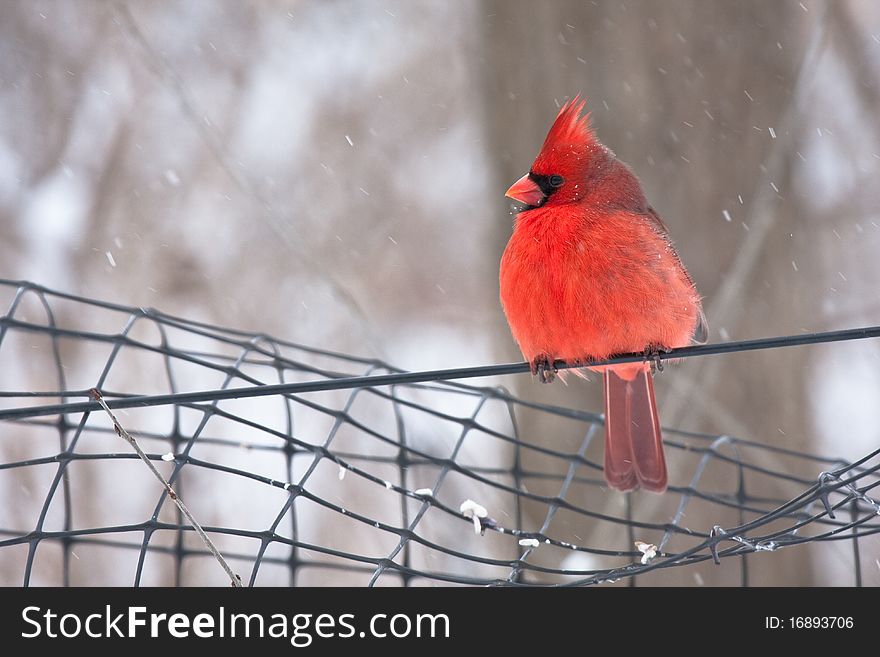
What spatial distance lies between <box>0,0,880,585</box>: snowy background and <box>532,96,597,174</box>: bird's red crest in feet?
2.59

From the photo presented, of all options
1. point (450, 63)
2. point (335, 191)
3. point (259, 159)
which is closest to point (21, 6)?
point (259, 159)

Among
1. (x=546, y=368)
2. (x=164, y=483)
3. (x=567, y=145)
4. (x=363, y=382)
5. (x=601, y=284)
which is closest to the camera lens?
(x=164, y=483)

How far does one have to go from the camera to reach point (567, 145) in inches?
109

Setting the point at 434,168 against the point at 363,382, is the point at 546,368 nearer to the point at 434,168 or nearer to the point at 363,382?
the point at 363,382

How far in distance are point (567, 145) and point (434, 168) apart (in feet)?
8.11

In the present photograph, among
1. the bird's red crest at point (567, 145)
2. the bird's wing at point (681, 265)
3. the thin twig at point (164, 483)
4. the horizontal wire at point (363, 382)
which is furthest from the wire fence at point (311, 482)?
the thin twig at point (164, 483)

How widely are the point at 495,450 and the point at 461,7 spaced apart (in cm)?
210

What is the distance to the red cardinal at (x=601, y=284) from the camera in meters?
2.52

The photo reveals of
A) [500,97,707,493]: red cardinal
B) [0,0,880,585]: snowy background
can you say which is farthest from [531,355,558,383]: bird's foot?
[0,0,880,585]: snowy background
